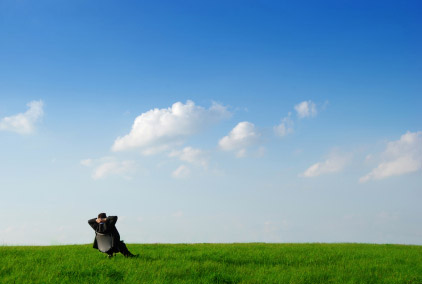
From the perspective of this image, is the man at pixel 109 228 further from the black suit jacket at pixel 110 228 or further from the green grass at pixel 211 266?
the green grass at pixel 211 266

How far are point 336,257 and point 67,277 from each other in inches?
502

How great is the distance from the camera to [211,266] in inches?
669

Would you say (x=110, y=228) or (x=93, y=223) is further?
(x=93, y=223)

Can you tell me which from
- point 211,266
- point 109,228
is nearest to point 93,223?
point 109,228

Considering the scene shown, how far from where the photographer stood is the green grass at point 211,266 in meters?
14.9

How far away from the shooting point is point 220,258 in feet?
62.7

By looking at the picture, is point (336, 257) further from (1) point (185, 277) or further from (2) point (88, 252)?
(2) point (88, 252)

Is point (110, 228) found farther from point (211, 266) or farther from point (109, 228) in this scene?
point (211, 266)


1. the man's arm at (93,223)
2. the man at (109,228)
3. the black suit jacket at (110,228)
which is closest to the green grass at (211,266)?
the man at (109,228)

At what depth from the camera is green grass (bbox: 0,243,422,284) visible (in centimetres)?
1495

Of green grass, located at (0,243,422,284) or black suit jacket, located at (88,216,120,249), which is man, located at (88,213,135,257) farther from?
A: green grass, located at (0,243,422,284)

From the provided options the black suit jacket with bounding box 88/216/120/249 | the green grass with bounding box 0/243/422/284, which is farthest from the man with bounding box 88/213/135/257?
the green grass with bounding box 0/243/422/284

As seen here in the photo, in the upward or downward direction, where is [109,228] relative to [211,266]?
upward

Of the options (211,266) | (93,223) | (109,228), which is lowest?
(211,266)
